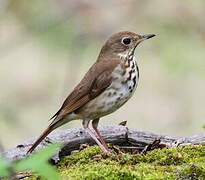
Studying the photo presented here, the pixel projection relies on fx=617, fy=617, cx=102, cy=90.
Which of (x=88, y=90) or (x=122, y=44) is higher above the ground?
(x=122, y=44)

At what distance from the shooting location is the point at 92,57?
32.8 ft

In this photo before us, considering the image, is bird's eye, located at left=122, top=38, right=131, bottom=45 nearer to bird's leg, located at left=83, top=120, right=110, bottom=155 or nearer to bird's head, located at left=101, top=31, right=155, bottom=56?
bird's head, located at left=101, top=31, right=155, bottom=56

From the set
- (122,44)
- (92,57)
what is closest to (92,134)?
(122,44)

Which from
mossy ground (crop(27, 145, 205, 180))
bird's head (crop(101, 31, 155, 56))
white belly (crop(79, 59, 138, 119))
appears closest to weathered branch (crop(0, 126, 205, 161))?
mossy ground (crop(27, 145, 205, 180))

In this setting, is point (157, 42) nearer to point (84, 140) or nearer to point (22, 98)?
point (22, 98)

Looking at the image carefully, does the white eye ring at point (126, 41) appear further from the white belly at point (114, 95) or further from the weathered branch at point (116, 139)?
the weathered branch at point (116, 139)

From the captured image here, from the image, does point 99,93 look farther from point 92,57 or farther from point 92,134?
point 92,57

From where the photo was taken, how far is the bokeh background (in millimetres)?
7869

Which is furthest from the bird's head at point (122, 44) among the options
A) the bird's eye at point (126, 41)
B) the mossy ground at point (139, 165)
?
the mossy ground at point (139, 165)

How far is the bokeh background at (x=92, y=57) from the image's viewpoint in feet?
25.8

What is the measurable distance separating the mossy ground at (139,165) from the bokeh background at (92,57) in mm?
3237

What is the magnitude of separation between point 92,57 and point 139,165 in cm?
655

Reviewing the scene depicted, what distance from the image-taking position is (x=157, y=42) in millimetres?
8391

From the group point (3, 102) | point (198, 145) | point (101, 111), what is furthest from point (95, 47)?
point (198, 145)
